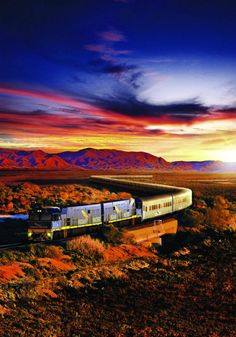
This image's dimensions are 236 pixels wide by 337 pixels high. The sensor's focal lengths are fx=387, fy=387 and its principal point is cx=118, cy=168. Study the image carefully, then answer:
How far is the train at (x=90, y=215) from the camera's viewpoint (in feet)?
102

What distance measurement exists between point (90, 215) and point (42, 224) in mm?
6405

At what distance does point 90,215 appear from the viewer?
36.3 meters

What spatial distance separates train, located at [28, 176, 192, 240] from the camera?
102 ft

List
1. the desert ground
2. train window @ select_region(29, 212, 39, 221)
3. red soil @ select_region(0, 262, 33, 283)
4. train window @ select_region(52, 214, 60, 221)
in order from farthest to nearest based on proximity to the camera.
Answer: train window @ select_region(52, 214, 60, 221) → train window @ select_region(29, 212, 39, 221) → red soil @ select_region(0, 262, 33, 283) → the desert ground

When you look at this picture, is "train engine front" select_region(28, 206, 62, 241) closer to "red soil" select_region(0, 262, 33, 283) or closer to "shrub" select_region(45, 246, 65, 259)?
"shrub" select_region(45, 246, 65, 259)

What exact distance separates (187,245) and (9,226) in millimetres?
18324

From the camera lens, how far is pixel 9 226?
4028 cm

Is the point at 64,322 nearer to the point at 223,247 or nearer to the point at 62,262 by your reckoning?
the point at 62,262

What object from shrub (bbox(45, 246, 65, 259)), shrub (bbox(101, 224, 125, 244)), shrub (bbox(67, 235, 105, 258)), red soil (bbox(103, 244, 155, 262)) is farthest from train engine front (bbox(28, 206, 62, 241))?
shrub (bbox(101, 224, 125, 244))

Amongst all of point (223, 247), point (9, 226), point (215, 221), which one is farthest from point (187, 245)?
point (9, 226)

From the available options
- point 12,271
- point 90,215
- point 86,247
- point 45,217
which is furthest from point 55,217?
point 12,271

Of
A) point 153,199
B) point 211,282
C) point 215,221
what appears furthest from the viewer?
point 215,221

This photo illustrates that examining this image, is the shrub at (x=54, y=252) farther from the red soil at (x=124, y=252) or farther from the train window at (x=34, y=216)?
the train window at (x=34, y=216)

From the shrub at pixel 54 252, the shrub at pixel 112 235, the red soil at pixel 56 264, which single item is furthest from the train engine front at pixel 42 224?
the shrub at pixel 112 235
